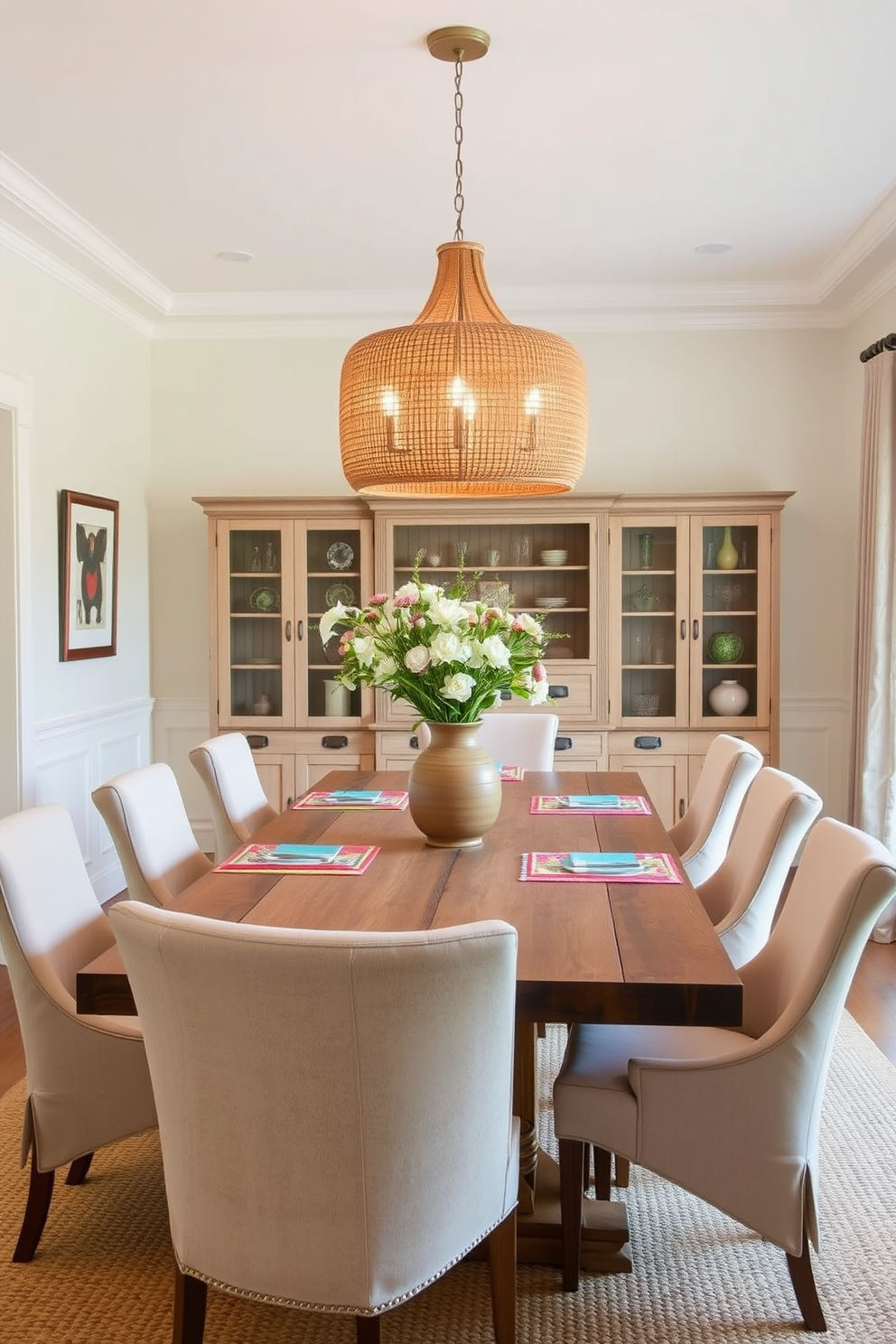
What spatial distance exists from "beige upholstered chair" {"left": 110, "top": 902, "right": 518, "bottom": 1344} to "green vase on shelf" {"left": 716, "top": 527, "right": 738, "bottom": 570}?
3960mm

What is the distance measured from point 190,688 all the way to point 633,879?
3.91 meters

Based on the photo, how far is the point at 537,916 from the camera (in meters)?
2.15

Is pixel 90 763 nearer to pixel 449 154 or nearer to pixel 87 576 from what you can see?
pixel 87 576

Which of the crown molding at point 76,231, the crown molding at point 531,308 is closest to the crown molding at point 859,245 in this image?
the crown molding at point 531,308

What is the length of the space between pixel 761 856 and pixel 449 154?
2537 millimetres

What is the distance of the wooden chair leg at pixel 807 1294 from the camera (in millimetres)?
2088

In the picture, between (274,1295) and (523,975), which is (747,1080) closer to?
(523,975)

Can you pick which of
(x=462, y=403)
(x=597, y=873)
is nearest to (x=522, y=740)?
(x=597, y=873)

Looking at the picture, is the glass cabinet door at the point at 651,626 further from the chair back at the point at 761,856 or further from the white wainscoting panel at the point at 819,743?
the chair back at the point at 761,856

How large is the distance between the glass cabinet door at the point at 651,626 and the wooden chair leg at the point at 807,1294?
3310 millimetres

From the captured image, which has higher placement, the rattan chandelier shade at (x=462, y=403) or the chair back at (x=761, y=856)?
the rattan chandelier shade at (x=462, y=403)

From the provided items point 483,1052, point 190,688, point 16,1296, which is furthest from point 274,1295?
point 190,688

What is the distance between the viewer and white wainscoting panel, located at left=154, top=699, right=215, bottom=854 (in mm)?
5902

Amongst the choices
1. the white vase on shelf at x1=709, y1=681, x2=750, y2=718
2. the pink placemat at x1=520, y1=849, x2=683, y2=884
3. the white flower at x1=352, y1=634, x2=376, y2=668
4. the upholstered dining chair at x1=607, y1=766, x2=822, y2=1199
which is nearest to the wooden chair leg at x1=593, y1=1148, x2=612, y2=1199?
the upholstered dining chair at x1=607, y1=766, x2=822, y2=1199
